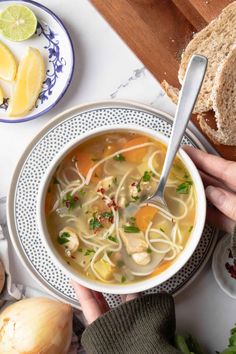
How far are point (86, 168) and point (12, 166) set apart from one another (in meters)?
0.30

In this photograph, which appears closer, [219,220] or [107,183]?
[107,183]

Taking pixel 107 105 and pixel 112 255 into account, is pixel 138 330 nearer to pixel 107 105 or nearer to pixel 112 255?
pixel 112 255

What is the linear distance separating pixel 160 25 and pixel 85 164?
1.80 ft

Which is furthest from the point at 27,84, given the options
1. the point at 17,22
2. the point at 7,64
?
the point at 17,22

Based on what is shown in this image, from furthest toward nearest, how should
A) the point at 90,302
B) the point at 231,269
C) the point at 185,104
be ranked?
the point at 231,269 → the point at 90,302 → the point at 185,104

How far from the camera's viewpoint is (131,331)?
6.58 ft

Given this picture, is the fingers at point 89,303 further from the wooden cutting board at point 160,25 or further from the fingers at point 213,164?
the wooden cutting board at point 160,25

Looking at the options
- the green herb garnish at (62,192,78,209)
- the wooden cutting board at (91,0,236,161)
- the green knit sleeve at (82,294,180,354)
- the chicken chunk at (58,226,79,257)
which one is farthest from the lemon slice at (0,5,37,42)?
the green knit sleeve at (82,294,180,354)

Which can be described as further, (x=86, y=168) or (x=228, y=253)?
(x=228, y=253)

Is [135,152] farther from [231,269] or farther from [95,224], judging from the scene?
[231,269]

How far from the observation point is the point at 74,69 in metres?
2.25

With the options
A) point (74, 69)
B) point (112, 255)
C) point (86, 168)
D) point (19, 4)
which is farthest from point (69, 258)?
point (19, 4)

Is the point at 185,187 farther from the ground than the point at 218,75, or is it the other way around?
the point at 218,75

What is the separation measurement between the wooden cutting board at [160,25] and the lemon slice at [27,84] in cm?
28
